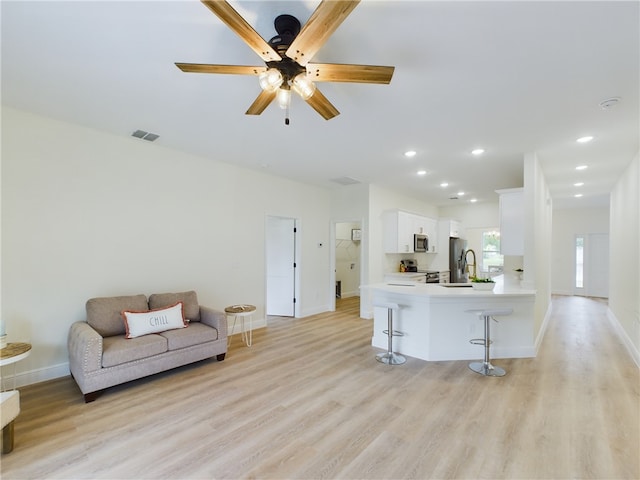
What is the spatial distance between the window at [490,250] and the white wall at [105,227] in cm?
750

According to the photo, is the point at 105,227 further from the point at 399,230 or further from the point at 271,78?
the point at 399,230

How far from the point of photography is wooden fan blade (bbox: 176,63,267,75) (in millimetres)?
1895

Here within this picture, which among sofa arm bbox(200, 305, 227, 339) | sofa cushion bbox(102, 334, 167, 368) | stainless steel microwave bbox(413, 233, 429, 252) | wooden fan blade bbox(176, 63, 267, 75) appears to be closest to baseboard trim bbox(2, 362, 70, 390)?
sofa cushion bbox(102, 334, 167, 368)

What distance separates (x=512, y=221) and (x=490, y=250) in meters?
5.76

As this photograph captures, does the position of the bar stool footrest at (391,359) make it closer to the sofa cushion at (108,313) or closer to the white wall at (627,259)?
the white wall at (627,259)

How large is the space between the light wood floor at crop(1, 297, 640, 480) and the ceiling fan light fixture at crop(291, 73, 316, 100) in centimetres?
251

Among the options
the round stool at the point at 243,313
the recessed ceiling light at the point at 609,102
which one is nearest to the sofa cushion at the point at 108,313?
the round stool at the point at 243,313

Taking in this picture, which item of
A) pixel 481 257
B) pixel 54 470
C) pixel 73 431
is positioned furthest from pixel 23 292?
pixel 481 257

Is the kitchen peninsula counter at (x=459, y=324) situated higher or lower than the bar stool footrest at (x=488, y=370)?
higher

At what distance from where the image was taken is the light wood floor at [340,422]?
2020 mm

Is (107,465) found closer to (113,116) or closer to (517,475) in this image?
(517,475)

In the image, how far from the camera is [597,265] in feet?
29.4

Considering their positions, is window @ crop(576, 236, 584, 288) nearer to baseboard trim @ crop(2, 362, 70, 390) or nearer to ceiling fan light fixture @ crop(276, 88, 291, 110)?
ceiling fan light fixture @ crop(276, 88, 291, 110)

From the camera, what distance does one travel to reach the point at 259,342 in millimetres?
4562
